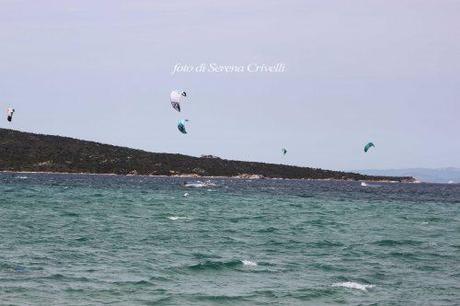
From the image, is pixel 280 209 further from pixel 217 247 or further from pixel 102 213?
pixel 217 247

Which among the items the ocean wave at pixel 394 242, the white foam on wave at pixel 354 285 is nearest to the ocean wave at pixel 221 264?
the white foam on wave at pixel 354 285

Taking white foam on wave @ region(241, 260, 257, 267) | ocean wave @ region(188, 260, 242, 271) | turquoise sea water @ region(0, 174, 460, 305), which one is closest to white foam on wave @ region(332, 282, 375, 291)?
turquoise sea water @ region(0, 174, 460, 305)

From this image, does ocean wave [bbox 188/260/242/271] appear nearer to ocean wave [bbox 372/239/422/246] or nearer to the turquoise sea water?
the turquoise sea water

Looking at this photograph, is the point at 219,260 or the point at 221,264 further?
the point at 219,260

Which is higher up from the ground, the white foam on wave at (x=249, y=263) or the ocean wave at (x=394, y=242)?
the ocean wave at (x=394, y=242)

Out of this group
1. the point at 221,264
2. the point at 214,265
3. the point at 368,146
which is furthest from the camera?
the point at 368,146

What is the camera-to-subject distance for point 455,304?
26391 millimetres

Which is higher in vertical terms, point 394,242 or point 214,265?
point 394,242

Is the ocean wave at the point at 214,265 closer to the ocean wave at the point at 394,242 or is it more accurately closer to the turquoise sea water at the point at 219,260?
the turquoise sea water at the point at 219,260

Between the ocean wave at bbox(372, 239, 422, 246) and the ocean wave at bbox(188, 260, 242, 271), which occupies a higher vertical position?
the ocean wave at bbox(372, 239, 422, 246)

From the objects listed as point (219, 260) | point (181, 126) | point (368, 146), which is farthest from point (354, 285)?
point (368, 146)

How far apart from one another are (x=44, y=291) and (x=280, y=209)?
5289 cm

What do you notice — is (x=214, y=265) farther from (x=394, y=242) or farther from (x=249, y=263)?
(x=394, y=242)

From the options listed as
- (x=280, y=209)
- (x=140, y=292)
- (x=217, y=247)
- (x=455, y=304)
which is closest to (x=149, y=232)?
(x=217, y=247)
